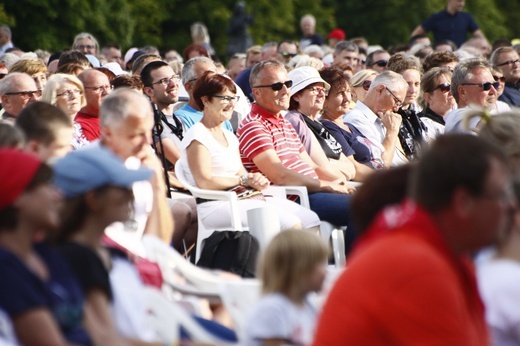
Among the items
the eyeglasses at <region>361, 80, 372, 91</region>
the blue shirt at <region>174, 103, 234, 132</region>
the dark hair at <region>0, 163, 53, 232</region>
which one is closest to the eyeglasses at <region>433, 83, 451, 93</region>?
the eyeglasses at <region>361, 80, 372, 91</region>

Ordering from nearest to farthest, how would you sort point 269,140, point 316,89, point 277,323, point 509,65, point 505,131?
point 277,323
point 505,131
point 269,140
point 316,89
point 509,65

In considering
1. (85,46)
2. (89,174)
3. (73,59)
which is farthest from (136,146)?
(85,46)

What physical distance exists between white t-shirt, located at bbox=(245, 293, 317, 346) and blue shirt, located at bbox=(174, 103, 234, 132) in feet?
16.7

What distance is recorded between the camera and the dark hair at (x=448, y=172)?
3211 mm

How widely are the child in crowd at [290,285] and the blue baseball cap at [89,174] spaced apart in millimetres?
704

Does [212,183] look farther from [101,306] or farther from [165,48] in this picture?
[165,48]

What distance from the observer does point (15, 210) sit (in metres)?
3.91

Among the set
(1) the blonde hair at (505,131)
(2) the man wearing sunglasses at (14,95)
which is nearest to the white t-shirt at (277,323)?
(1) the blonde hair at (505,131)

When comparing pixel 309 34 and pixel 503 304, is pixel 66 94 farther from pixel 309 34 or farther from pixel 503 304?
pixel 309 34

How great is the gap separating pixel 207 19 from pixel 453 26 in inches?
650

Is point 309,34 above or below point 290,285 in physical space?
above

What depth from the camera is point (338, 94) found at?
9938 millimetres

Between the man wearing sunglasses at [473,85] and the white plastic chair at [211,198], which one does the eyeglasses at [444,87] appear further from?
the white plastic chair at [211,198]

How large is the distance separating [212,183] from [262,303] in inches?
137
